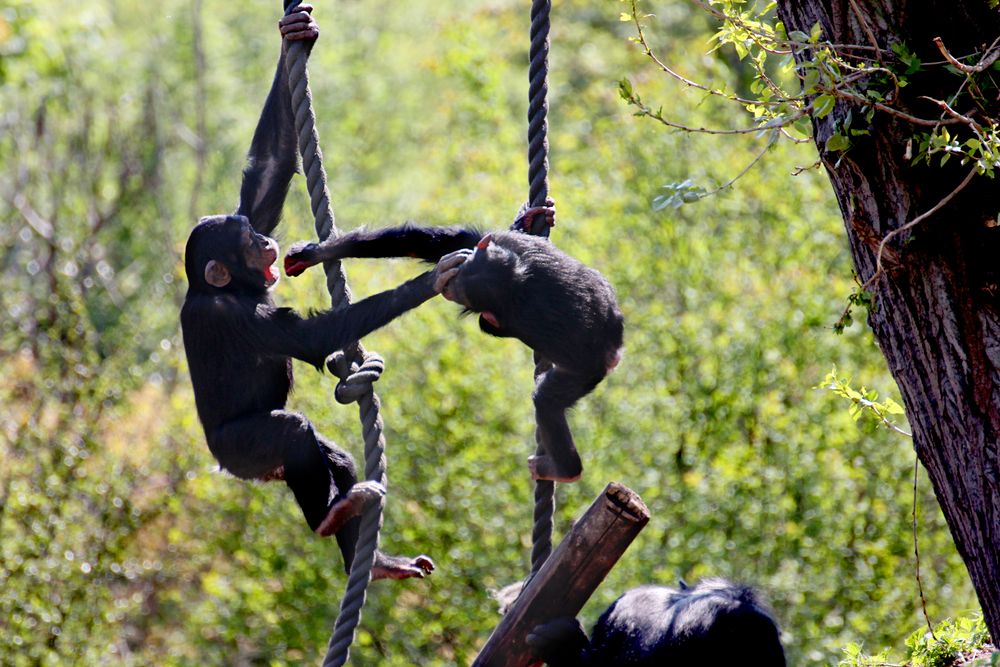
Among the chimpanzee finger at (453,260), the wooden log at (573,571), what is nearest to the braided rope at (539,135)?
the chimpanzee finger at (453,260)

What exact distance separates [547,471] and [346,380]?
0.82 m

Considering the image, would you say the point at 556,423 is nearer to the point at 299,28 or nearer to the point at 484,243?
the point at 484,243

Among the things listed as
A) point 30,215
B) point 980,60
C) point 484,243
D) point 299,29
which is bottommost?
point 484,243

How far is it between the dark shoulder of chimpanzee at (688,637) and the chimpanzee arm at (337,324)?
3.95ft

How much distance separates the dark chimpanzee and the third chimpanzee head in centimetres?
39

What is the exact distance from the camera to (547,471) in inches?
158

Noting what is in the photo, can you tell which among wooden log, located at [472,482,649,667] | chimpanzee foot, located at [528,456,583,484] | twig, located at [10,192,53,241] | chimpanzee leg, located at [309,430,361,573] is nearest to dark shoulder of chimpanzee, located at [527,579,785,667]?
wooden log, located at [472,482,649,667]

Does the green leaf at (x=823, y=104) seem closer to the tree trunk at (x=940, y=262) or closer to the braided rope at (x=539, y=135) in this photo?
the tree trunk at (x=940, y=262)

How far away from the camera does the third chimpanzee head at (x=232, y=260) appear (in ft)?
14.1

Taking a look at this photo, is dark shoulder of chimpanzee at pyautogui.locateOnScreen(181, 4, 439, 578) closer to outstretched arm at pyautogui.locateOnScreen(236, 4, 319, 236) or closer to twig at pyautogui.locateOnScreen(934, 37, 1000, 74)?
outstretched arm at pyautogui.locateOnScreen(236, 4, 319, 236)

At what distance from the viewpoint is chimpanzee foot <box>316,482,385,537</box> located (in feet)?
12.8

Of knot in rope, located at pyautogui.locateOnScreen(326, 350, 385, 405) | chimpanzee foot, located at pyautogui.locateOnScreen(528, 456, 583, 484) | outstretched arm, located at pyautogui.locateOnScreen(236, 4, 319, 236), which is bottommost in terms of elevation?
chimpanzee foot, located at pyautogui.locateOnScreen(528, 456, 583, 484)

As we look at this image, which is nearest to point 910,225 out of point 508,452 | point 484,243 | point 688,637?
point 484,243

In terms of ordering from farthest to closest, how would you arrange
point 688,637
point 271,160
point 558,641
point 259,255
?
point 271,160 → point 259,255 → point 688,637 → point 558,641
